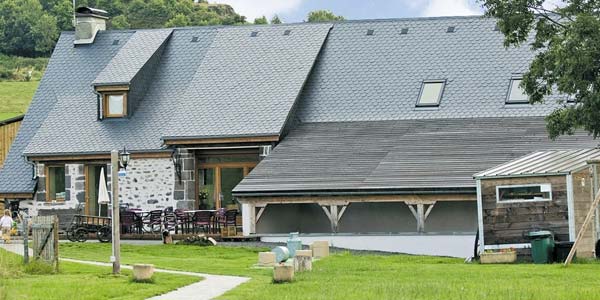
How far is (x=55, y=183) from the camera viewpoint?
4659 centimetres

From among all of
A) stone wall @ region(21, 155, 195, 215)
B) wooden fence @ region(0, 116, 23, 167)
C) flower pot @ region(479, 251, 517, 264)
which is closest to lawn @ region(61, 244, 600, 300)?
flower pot @ region(479, 251, 517, 264)

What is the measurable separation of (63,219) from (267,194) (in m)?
8.59

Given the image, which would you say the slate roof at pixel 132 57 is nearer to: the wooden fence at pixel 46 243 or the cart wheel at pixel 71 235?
the cart wheel at pixel 71 235

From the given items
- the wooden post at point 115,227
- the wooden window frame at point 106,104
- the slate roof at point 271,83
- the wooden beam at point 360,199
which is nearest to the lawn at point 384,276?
the wooden post at point 115,227

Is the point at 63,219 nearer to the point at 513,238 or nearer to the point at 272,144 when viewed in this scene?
the point at 272,144

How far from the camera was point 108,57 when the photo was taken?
50.0 meters

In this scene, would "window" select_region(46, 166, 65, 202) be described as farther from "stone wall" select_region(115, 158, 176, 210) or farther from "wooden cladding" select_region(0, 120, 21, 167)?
"wooden cladding" select_region(0, 120, 21, 167)

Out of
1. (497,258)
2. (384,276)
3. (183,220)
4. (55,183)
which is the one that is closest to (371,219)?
(183,220)

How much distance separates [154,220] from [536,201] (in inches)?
495

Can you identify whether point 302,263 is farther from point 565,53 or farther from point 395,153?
point 395,153

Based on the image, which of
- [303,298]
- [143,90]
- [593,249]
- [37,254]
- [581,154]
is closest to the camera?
[303,298]

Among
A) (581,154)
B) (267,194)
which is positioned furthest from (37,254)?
(581,154)

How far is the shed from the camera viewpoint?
113 feet

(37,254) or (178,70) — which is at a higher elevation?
(178,70)
